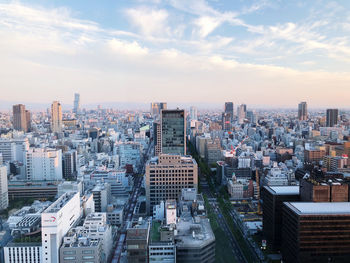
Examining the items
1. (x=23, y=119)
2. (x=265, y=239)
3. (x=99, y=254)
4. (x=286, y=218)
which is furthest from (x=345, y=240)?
(x=23, y=119)

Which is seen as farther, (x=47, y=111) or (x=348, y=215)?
(x=47, y=111)

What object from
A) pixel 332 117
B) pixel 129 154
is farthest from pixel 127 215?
pixel 332 117

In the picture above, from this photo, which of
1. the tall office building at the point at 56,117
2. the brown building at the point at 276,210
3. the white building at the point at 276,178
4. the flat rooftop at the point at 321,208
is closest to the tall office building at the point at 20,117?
the tall office building at the point at 56,117

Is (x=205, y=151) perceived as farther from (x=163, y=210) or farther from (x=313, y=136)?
(x=163, y=210)

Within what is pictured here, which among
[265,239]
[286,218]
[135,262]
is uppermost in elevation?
[286,218]

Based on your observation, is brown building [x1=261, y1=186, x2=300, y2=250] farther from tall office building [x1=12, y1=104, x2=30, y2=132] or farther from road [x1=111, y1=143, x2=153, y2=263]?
tall office building [x1=12, y1=104, x2=30, y2=132]

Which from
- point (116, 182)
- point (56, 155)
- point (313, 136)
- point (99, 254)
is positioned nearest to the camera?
point (99, 254)

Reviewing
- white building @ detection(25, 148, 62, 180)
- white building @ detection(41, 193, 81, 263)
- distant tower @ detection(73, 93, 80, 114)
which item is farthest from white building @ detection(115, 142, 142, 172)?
distant tower @ detection(73, 93, 80, 114)
